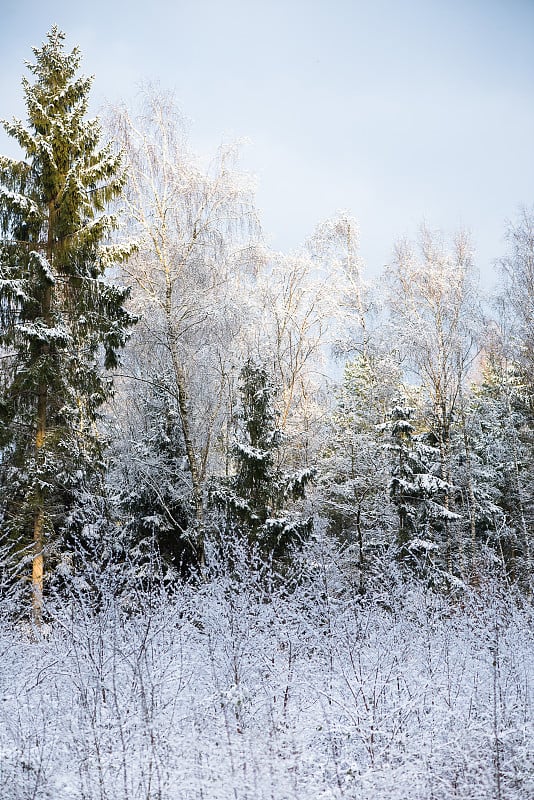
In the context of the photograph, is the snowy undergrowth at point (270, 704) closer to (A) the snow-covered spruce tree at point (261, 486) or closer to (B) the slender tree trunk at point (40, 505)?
(B) the slender tree trunk at point (40, 505)

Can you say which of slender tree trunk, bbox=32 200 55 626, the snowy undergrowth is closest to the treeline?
slender tree trunk, bbox=32 200 55 626

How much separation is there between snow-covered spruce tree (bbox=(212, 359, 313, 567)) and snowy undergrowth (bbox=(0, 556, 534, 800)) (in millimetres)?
3718

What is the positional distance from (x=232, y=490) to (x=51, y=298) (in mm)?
4419

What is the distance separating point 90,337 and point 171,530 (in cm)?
415

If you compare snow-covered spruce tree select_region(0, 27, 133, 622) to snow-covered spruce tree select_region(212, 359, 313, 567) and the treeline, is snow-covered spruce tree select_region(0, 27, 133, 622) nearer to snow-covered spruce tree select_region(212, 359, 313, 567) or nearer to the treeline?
the treeline

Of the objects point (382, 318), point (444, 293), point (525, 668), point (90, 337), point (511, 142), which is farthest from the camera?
point (511, 142)

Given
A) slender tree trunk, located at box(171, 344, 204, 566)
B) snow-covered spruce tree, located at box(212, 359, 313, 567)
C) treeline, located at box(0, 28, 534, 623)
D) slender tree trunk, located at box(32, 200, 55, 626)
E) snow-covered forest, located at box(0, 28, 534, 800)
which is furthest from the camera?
slender tree trunk, located at box(171, 344, 204, 566)

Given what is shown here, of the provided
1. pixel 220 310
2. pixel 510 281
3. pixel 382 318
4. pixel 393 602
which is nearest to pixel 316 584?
pixel 393 602

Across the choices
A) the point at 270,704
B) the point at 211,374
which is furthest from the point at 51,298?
the point at 270,704

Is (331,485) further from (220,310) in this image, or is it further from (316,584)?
(316,584)

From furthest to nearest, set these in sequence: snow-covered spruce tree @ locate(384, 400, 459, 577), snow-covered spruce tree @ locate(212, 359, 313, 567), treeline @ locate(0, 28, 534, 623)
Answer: snow-covered spruce tree @ locate(384, 400, 459, 577), snow-covered spruce tree @ locate(212, 359, 313, 567), treeline @ locate(0, 28, 534, 623)

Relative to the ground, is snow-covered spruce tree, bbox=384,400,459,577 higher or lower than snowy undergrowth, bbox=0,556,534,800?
higher

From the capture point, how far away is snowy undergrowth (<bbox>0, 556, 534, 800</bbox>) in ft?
15.0

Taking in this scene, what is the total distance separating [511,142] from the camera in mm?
169125
